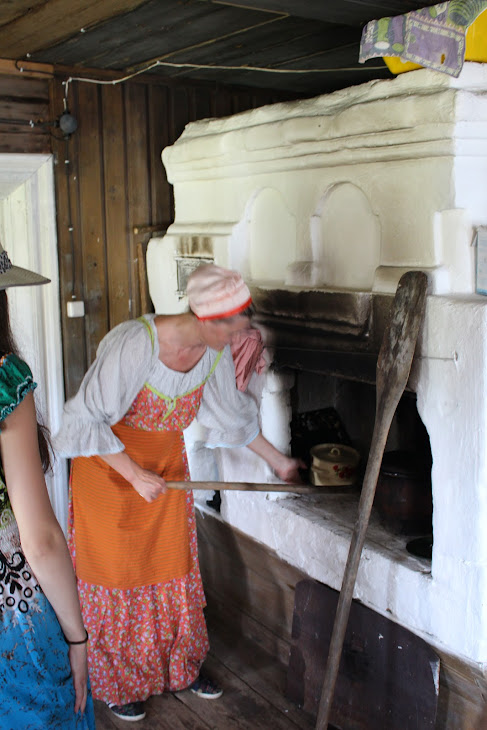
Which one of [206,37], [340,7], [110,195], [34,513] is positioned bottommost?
[34,513]

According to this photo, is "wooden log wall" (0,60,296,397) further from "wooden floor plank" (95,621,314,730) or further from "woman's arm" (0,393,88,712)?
"woman's arm" (0,393,88,712)

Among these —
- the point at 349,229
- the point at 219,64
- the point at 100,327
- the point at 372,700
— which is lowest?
the point at 372,700

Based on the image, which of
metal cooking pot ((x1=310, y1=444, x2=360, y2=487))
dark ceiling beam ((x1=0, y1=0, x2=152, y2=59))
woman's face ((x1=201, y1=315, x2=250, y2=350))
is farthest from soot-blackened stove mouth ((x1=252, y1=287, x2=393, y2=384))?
dark ceiling beam ((x1=0, y1=0, x2=152, y2=59))

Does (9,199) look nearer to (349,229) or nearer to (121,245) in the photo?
(121,245)

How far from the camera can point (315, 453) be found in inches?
131

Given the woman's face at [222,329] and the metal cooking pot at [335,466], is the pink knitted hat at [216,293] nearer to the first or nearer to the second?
the woman's face at [222,329]

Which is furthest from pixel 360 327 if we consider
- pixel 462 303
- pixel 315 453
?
pixel 315 453

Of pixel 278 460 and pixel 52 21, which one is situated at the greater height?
pixel 52 21

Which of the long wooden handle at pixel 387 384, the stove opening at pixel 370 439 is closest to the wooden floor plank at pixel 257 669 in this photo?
the long wooden handle at pixel 387 384

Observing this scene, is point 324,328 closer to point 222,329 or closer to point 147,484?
point 222,329

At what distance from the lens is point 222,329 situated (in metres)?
2.76

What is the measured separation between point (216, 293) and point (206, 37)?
47.5 inches

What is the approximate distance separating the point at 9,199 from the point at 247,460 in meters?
1.73

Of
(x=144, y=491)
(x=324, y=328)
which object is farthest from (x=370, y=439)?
(x=144, y=491)
